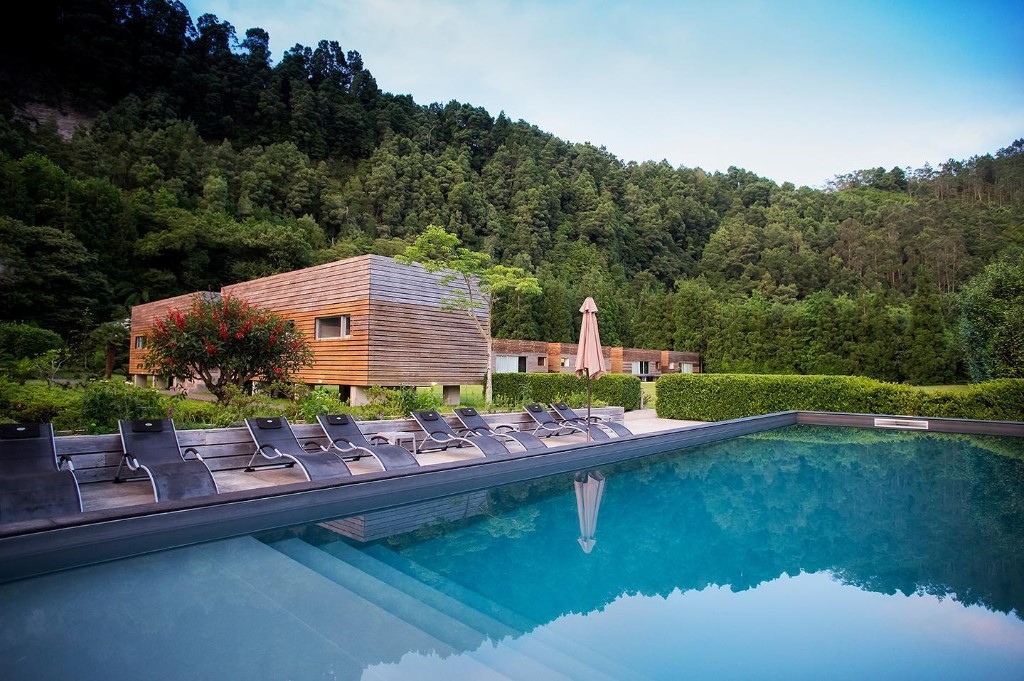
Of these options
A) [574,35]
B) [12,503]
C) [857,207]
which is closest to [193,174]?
[574,35]

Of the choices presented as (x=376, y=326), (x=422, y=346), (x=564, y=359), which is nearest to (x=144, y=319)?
(x=376, y=326)

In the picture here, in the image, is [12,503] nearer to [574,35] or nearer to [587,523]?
[587,523]

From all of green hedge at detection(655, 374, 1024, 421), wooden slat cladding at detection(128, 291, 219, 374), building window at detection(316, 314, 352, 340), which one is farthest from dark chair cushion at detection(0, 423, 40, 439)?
wooden slat cladding at detection(128, 291, 219, 374)

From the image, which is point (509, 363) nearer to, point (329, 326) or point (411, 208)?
point (329, 326)

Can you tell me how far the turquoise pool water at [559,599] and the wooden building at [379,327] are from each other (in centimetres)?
778

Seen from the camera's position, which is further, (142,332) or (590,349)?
(142,332)

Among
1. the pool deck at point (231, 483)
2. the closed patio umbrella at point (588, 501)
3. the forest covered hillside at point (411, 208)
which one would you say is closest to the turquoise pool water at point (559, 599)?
the closed patio umbrella at point (588, 501)

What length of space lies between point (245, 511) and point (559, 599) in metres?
2.76

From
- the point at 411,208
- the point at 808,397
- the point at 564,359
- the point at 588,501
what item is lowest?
the point at 588,501

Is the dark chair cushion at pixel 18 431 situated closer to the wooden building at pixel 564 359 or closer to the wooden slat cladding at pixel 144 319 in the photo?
the wooden building at pixel 564 359

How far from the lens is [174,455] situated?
204 inches

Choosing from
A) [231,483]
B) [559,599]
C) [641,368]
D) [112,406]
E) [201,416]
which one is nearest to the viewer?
[559,599]

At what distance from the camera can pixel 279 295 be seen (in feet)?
53.3

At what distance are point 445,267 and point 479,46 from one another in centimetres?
1155
